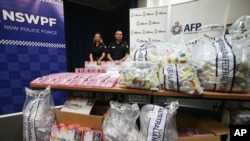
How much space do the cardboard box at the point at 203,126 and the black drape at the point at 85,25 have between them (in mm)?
3626

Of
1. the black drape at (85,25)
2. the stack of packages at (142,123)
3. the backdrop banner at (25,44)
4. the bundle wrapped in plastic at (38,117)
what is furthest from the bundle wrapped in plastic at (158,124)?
Result: the black drape at (85,25)

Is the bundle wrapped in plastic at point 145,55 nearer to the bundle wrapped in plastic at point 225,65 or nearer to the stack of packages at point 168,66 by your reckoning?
the stack of packages at point 168,66

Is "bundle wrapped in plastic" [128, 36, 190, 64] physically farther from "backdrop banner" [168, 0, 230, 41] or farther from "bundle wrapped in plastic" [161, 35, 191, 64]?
"backdrop banner" [168, 0, 230, 41]

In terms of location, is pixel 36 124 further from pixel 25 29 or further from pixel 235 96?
pixel 25 29

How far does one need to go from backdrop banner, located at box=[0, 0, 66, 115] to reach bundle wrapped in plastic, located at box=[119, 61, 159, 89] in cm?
211

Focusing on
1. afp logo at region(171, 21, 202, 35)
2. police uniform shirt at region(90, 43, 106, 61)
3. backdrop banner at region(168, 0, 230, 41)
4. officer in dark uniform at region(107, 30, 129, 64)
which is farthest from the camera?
police uniform shirt at region(90, 43, 106, 61)

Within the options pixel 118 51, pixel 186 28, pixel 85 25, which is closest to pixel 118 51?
pixel 118 51

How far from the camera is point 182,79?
0.88 m

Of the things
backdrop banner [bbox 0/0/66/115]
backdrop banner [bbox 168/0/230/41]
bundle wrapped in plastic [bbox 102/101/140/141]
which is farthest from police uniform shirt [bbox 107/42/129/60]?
bundle wrapped in plastic [bbox 102/101/140/141]

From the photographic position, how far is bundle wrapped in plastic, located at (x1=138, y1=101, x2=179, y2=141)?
913 mm

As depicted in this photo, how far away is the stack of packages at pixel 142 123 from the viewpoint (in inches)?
36.2

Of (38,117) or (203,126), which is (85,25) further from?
(203,126)

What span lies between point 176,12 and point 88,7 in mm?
3177

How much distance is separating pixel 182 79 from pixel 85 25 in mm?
4420
